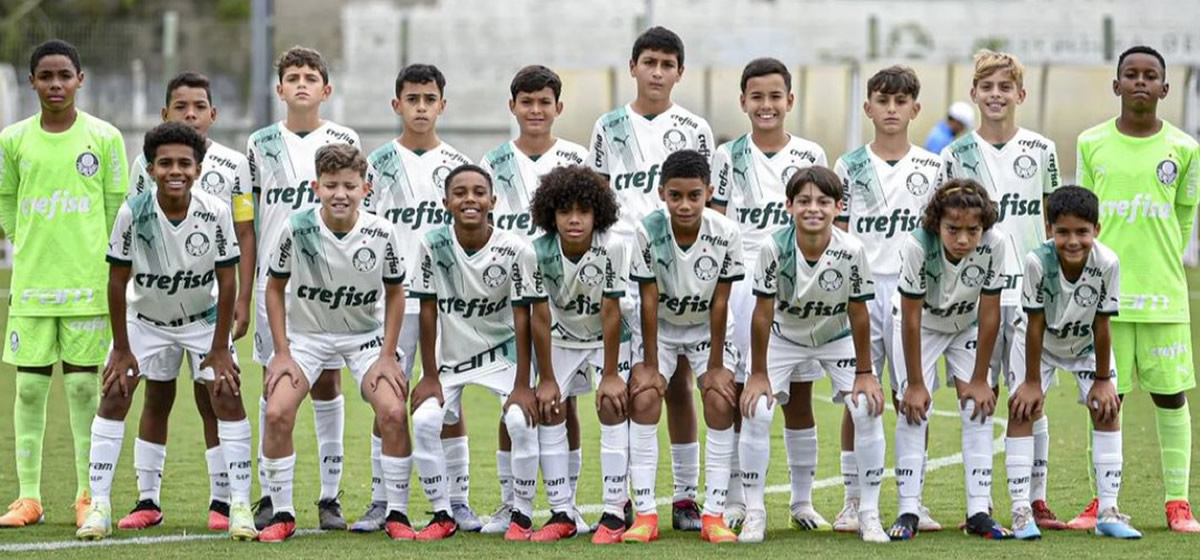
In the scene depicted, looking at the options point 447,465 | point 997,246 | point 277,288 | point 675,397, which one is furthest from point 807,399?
point 277,288

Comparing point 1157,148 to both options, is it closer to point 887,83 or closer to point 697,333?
point 887,83

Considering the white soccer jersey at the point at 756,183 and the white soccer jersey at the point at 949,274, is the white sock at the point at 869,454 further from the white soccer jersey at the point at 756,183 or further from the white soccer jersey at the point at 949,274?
the white soccer jersey at the point at 756,183

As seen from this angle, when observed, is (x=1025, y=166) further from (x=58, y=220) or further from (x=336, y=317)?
Result: (x=58, y=220)

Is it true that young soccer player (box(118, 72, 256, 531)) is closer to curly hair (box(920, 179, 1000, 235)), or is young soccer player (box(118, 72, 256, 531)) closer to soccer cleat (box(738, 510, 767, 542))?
soccer cleat (box(738, 510, 767, 542))

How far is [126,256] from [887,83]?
3.00 m

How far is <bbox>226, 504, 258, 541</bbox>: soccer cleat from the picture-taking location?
6.42 meters

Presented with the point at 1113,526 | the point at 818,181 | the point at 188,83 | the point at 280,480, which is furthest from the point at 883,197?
the point at 188,83

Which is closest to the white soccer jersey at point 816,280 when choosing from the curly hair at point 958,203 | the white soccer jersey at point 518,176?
the curly hair at point 958,203

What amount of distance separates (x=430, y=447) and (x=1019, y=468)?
219 cm

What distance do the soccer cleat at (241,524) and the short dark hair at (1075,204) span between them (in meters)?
3.15

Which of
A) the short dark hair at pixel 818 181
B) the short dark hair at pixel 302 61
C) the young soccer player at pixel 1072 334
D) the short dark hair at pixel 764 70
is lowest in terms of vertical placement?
the young soccer player at pixel 1072 334

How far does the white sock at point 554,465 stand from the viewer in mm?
6582

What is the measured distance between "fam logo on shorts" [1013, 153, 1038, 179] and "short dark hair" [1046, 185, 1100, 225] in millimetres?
447

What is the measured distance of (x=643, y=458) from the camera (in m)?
6.61
